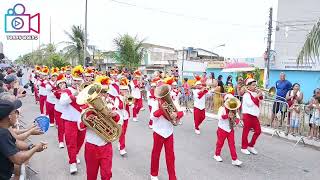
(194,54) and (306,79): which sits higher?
(194,54)

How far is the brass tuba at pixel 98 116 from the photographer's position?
16.4 feet

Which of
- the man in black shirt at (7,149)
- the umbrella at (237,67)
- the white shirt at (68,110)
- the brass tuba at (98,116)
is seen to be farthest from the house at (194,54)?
the man in black shirt at (7,149)

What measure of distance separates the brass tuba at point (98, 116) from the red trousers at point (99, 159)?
0.58ft

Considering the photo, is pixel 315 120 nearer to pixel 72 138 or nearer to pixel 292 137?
pixel 292 137

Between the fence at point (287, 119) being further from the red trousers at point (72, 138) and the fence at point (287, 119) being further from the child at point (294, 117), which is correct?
the red trousers at point (72, 138)

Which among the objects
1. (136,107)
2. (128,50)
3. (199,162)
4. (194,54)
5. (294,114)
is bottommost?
(199,162)

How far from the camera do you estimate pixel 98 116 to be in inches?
201

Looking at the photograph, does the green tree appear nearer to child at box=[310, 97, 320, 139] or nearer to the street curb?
the street curb

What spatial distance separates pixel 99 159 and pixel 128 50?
22831 millimetres

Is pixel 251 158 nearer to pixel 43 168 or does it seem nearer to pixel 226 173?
pixel 226 173

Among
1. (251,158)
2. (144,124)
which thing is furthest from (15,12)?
(251,158)

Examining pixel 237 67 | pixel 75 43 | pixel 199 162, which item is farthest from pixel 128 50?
pixel 199 162

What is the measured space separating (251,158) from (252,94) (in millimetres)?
1500

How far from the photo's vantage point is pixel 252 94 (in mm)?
8531
